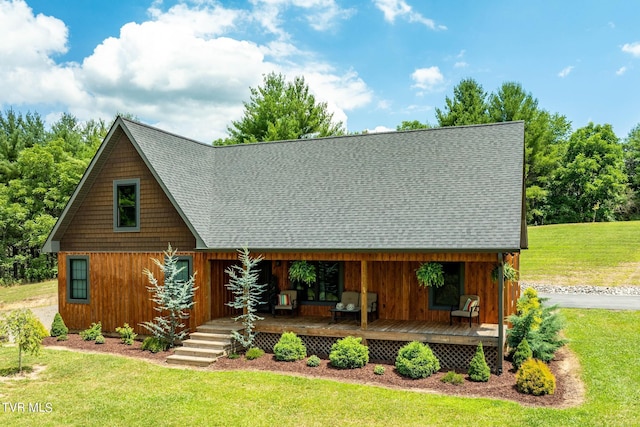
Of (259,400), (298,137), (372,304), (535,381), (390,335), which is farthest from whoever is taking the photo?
(298,137)

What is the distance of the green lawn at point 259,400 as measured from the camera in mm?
9289

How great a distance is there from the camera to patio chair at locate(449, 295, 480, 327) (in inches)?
519

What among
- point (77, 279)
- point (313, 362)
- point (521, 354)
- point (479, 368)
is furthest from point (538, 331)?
point (77, 279)

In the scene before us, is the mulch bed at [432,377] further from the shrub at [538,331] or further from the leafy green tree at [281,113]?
the leafy green tree at [281,113]

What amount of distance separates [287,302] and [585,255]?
2618 cm

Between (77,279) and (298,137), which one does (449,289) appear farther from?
(298,137)

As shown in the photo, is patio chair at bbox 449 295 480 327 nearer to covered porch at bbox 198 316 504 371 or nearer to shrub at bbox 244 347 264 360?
covered porch at bbox 198 316 504 371

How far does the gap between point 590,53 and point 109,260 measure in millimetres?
31946

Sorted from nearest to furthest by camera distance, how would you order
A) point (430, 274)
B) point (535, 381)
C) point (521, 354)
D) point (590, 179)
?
point (535, 381), point (521, 354), point (430, 274), point (590, 179)

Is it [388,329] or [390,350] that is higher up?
[388,329]

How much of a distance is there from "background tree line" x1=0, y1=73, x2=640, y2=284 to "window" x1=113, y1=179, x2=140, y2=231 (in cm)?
1956

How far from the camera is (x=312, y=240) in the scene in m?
14.0

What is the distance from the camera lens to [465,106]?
4516 cm

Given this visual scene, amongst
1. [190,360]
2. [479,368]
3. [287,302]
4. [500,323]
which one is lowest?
[190,360]
